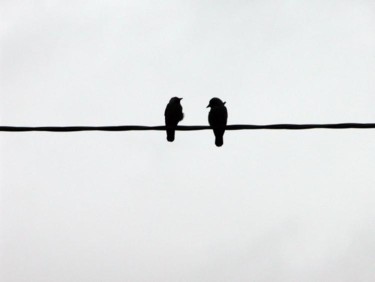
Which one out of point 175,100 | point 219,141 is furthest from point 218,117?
point 175,100

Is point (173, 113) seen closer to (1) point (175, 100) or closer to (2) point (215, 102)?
(1) point (175, 100)

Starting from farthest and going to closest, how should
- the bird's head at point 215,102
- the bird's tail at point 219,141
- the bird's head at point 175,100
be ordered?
the bird's head at point 175,100 → the bird's head at point 215,102 → the bird's tail at point 219,141

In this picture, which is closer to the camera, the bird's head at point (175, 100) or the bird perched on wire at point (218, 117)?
the bird perched on wire at point (218, 117)

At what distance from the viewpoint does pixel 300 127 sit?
609 centimetres

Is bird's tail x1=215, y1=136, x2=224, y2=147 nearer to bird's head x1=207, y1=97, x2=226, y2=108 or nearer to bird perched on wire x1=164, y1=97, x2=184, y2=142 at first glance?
bird's head x1=207, y1=97, x2=226, y2=108

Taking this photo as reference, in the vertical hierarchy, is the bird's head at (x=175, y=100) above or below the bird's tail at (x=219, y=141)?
above

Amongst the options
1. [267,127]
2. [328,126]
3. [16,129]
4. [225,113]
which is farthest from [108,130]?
[225,113]

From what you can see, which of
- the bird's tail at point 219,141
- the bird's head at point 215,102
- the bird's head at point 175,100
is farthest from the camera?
the bird's head at point 175,100

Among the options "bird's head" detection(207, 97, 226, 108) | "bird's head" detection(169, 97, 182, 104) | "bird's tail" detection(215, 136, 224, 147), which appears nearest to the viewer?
"bird's tail" detection(215, 136, 224, 147)

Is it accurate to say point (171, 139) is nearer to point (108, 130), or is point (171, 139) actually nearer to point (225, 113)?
point (225, 113)

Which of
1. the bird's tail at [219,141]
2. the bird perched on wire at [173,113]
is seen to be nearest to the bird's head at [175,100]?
the bird perched on wire at [173,113]

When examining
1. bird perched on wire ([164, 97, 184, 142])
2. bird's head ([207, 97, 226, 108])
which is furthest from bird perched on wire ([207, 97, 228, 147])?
bird perched on wire ([164, 97, 184, 142])

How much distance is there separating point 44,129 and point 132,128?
0.84 meters

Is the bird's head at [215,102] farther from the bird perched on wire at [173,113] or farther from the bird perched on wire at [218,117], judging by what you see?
A: the bird perched on wire at [173,113]
